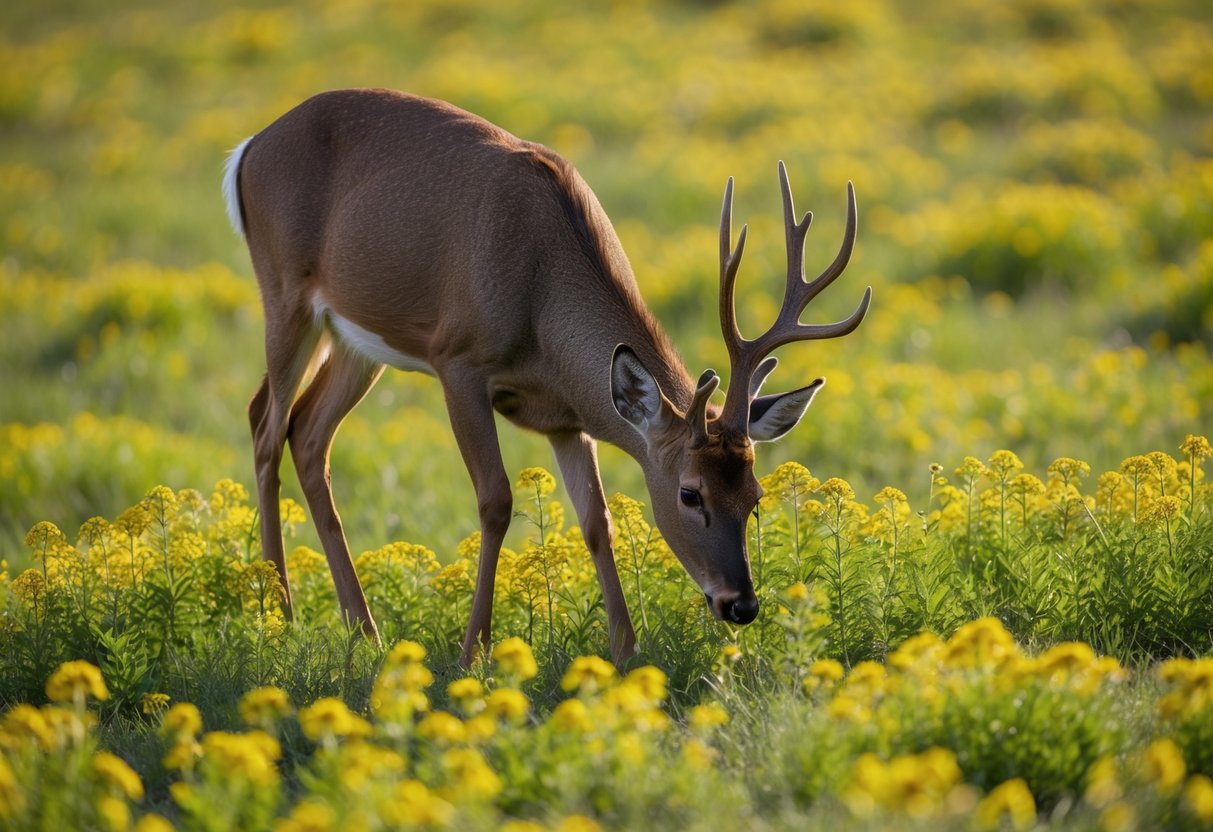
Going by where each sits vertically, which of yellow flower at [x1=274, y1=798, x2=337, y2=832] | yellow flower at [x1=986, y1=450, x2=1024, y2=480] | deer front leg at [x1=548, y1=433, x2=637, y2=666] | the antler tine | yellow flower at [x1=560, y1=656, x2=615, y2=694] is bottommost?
deer front leg at [x1=548, y1=433, x2=637, y2=666]

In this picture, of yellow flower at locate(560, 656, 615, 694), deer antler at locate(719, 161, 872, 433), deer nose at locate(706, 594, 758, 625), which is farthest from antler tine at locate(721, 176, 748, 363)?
yellow flower at locate(560, 656, 615, 694)

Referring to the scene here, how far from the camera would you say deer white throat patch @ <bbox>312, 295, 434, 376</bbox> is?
5566 mm

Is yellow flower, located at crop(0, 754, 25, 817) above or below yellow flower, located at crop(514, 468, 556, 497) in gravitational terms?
above

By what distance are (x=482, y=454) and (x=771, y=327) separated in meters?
1.20

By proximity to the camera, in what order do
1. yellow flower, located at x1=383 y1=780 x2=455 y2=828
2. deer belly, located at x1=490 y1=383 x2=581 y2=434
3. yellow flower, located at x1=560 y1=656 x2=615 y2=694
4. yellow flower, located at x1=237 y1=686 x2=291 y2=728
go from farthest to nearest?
deer belly, located at x1=490 y1=383 x2=581 y2=434 → yellow flower, located at x1=560 y1=656 x2=615 y2=694 → yellow flower, located at x1=237 y1=686 x2=291 y2=728 → yellow flower, located at x1=383 y1=780 x2=455 y2=828

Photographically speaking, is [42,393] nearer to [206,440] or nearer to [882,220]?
[206,440]

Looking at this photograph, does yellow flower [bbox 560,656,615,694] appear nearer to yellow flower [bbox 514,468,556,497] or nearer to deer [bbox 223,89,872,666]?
deer [bbox 223,89,872,666]

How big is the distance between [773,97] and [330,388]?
10792 millimetres

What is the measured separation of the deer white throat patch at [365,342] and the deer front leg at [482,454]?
37cm

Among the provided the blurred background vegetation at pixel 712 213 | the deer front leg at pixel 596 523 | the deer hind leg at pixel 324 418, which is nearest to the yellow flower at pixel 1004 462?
the deer front leg at pixel 596 523

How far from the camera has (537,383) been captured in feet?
17.1

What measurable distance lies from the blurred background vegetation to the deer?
958 mm

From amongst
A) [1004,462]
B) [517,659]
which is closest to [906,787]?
[517,659]

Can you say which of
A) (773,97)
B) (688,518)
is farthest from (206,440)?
(773,97)
